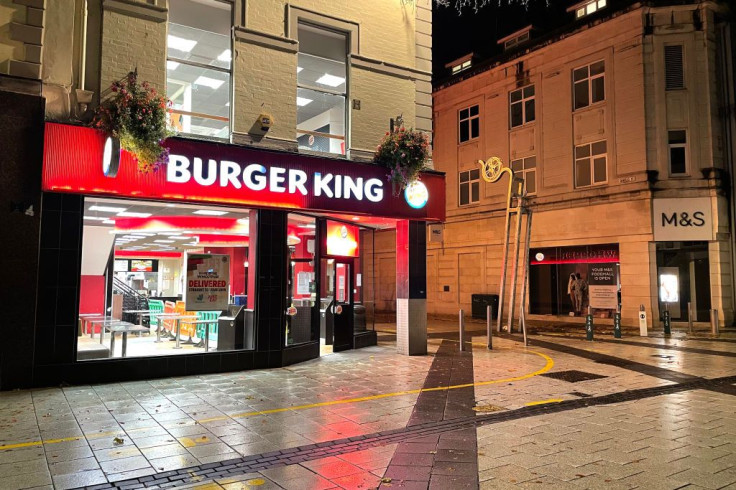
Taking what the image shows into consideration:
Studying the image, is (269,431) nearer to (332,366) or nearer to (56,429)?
(56,429)

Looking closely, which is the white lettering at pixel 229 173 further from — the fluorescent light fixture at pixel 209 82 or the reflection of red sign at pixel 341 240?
the reflection of red sign at pixel 341 240

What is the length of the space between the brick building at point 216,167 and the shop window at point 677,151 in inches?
488

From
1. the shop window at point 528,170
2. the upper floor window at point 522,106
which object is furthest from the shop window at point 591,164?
the upper floor window at point 522,106

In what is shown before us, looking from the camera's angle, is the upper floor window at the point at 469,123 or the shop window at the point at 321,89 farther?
the upper floor window at the point at 469,123

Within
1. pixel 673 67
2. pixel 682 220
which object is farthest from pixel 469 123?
pixel 682 220

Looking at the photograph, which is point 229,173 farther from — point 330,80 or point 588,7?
point 588,7

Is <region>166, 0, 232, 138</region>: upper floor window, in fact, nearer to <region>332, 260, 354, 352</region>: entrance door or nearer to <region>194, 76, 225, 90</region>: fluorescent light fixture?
<region>194, 76, 225, 90</region>: fluorescent light fixture

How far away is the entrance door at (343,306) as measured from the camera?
13.5 metres

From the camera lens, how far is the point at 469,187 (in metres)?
27.7

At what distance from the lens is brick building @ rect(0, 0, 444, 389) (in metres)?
8.77

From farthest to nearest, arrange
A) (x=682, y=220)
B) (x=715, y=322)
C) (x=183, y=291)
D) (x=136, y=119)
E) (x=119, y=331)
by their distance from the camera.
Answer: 1. (x=682, y=220)
2. (x=715, y=322)
3. (x=183, y=291)
4. (x=119, y=331)
5. (x=136, y=119)

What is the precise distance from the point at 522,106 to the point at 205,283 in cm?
1941

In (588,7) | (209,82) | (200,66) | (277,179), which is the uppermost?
(588,7)

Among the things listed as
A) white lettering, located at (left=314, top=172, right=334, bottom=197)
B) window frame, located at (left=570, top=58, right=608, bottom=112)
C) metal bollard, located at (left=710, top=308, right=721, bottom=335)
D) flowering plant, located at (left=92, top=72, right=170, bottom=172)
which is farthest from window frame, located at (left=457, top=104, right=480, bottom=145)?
flowering plant, located at (left=92, top=72, right=170, bottom=172)
